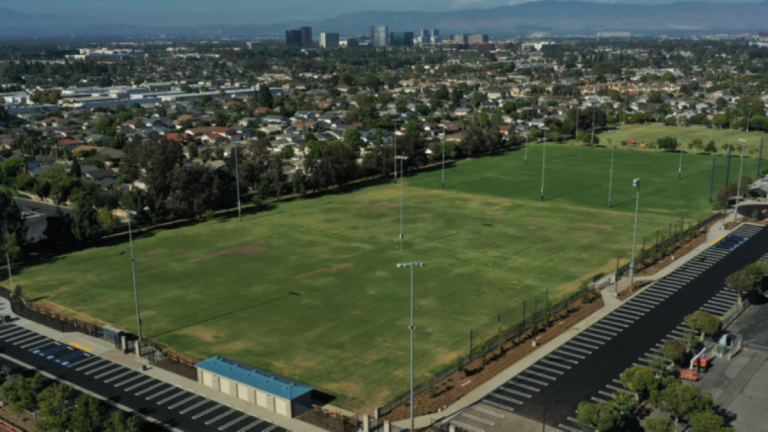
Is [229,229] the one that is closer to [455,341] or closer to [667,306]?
[455,341]

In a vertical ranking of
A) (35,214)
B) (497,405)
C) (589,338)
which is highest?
(589,338)

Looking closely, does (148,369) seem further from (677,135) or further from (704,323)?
(677,135)

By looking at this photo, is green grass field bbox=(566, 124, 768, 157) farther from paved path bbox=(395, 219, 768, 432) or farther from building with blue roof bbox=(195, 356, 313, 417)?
building with blue roof bbox=(195, 356, 313, 417)

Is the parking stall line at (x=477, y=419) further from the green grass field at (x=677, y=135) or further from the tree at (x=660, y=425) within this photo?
the green grass field at (x=677, y=135)

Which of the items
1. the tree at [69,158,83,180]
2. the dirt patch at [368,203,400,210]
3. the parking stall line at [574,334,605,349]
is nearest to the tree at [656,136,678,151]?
the dirt patch at [368,203,400,210]

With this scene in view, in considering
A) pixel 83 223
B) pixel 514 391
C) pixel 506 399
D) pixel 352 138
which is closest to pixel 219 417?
pixel 506 399

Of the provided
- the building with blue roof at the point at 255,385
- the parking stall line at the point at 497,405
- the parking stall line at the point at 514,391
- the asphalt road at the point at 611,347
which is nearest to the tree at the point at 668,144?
the asphalt road at the point at 611,347

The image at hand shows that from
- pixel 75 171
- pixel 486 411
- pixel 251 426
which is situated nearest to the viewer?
pixel 251 426
